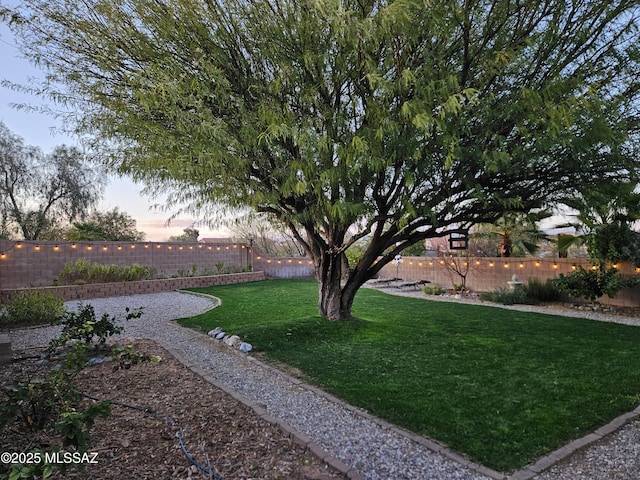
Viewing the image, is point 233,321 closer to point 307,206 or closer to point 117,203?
point 307,206

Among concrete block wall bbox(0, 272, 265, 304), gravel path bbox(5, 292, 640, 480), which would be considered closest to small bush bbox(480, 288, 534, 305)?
gravel path bbox(5, 292, 640, 480)

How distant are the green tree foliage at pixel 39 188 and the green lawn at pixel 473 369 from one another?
44.1 ft

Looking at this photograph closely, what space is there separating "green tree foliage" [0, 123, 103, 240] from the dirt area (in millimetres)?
15228

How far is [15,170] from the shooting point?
16359 millimetres

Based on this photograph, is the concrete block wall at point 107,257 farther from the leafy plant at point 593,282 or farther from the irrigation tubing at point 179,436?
the leafy plant at point 593,282

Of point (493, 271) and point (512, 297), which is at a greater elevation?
point (493, 271)

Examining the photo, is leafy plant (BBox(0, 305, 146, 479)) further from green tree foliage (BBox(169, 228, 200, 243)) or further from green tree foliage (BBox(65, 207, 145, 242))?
green tree foliage (BBox(169, 228, 200, 243))

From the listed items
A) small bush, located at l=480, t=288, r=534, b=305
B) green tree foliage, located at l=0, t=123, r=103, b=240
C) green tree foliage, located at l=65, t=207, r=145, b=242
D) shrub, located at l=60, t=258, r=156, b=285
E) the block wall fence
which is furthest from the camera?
green tree foliage, located at l=65, t=207, r=145, b=242

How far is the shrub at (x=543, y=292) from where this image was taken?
412 inches

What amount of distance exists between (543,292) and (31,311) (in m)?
12.2

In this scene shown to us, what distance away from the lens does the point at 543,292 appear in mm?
10523

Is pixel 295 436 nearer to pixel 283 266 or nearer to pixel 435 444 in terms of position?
pixel 435 444

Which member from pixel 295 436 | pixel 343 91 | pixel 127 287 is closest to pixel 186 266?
pixel 127 287

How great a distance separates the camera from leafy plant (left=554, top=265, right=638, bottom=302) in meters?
8.70
